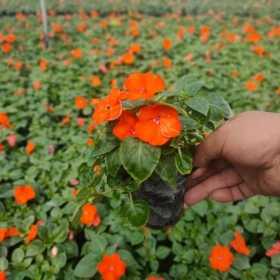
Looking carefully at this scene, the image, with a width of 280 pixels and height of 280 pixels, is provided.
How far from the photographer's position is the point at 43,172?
203 centimetres

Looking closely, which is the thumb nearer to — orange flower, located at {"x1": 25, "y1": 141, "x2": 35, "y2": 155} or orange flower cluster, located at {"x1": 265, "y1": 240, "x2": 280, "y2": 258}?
orange flower cluster, located at {"x1": 265, "y1": 240, "x2": 280, "y2": 258}

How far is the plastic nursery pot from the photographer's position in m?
1.24

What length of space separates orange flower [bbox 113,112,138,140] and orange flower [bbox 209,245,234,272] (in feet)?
2.54

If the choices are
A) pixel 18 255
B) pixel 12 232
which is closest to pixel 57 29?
pixel 12 232

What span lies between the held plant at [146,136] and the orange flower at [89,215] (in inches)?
16.4

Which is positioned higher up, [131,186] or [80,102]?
[131,186]

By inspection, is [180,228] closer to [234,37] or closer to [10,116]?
[10,116]

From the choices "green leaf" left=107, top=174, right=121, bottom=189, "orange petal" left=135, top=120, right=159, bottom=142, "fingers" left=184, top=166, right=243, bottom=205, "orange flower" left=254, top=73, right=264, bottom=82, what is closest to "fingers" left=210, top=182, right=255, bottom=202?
"fingers" left=184, top=166, right=243, bottom=205

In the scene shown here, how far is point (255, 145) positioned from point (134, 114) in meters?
0.43

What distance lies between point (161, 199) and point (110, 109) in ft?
1.41

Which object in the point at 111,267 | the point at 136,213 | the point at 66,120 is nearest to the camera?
the point at 136,213

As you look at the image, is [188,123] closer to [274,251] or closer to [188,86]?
[188,86]

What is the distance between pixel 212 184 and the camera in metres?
1.51

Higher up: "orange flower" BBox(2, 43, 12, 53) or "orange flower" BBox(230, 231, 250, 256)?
"orange flower" BBox(2, 43, 12, 53)
